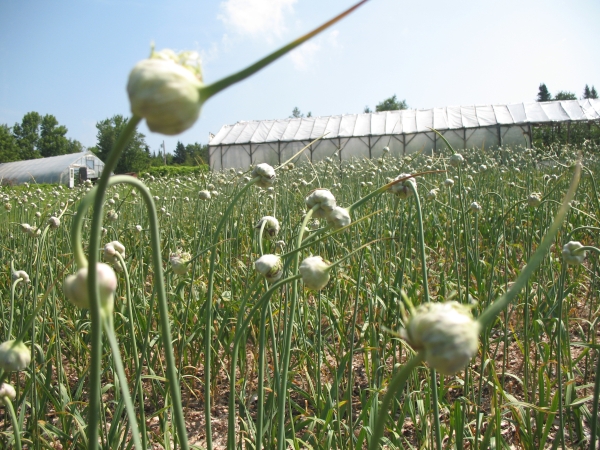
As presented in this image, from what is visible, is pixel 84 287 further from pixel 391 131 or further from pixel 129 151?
pixel 129 151

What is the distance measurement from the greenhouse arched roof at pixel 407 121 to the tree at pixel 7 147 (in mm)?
28636

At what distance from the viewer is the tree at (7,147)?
34.9 metres

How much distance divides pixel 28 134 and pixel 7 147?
574 cm

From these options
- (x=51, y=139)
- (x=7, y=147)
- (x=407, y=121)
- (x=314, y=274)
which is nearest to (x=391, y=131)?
(x=407, y=121)

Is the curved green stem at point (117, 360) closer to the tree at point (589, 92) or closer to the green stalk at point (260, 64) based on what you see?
the green stalk at point (260, 64)

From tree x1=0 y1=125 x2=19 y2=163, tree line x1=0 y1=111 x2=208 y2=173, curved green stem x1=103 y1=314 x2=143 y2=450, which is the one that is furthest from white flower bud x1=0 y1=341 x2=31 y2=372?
tree x1=0 y1=125 x2=19 y2=163

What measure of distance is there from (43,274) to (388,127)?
1309cm

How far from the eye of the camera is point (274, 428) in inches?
48.1

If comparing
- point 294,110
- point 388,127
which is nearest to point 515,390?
point 388,127

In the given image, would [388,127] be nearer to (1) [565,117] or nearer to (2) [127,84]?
(1) [565,117]

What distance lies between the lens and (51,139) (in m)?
41.8

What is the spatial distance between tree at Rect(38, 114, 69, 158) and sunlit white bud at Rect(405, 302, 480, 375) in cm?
4826

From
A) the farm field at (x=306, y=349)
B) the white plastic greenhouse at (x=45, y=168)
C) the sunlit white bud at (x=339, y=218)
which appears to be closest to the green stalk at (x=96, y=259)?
the farm field at (x=306, y=349)

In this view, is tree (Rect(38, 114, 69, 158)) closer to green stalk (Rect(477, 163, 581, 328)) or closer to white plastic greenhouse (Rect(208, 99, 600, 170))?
white plastic greenhouse (Rect(208, 99, 600, 170))
